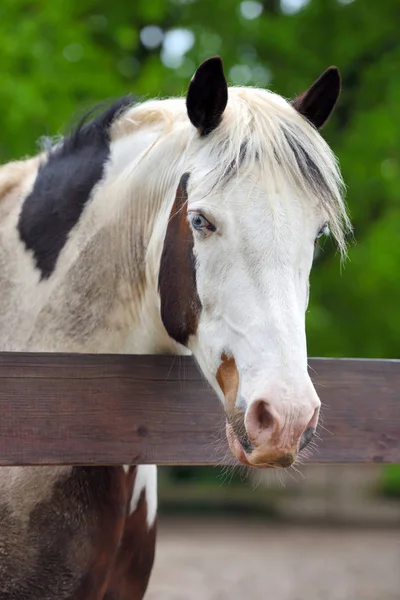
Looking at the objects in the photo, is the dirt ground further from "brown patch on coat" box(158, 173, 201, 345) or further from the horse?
"brown patch on coat" box(158, 173, 201, 345)

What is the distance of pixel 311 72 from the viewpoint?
1012 cm

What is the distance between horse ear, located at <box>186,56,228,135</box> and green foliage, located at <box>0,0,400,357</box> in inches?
269

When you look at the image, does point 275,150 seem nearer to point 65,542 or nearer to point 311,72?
point 65,542

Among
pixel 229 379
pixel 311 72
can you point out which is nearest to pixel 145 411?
pixel 229 379

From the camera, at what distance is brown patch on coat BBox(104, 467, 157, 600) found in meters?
2.97

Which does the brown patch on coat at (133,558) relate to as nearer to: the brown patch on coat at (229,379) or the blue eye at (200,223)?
the brown patch on coat at (229,379)

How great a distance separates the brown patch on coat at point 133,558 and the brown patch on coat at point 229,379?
749mm

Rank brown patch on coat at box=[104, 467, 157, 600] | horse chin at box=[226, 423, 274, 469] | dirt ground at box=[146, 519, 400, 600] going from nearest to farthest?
horse chin at box=[226, 423, 274, 469] → brown patch on coat at box=[104, 467, 157, 600] → dirt ground at box=[146, 519, 400, 600]

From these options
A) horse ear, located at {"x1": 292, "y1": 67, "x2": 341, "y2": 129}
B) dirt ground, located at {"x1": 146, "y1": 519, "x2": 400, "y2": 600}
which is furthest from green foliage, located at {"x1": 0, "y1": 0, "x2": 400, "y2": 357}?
horse ear, located at {"x1": 292, "y1": 67, "x2": 341, "y2": 129}

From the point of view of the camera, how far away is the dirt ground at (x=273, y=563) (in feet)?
28.5

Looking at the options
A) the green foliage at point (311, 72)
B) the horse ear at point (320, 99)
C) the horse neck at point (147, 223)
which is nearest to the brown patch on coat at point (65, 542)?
the horse neck at point (147, 223)

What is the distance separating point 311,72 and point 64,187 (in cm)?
760

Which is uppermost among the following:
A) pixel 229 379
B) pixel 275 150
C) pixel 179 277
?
pixel 275 150

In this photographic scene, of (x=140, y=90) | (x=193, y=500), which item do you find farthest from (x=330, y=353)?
(x=193, y=500)
